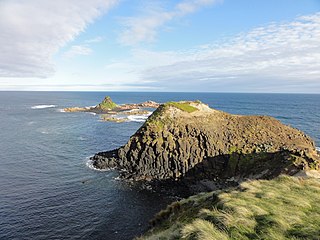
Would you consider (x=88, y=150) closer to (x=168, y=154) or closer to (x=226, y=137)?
(x=168, y=154)

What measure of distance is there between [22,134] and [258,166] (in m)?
77.9

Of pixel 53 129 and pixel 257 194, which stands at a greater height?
pixel 257 194

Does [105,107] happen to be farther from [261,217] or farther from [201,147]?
[261,217]

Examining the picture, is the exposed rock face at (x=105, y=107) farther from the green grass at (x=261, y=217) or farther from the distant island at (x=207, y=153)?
the green grass at (x=261, y=217)

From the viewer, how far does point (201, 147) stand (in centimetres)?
5488

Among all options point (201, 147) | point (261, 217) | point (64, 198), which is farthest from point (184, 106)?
point (261, 217)

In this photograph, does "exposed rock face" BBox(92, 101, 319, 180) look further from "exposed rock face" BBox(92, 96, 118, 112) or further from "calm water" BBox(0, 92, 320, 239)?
"exposed rock face" BBox(92, 96, 118, 112)

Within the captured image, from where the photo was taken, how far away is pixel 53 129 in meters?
98.6

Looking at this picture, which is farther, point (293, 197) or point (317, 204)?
point (293, 197)

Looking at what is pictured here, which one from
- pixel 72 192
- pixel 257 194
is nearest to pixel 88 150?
pixel 72 192

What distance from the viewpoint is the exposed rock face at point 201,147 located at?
167ft

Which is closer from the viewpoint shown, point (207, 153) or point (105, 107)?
point (207, 153)

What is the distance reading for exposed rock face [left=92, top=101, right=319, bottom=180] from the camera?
5092 cm

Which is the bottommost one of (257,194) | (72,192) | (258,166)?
(72,192)
